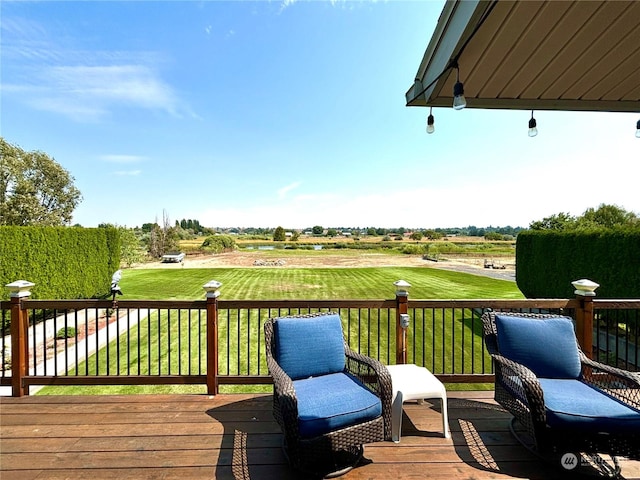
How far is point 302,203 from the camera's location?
130ft

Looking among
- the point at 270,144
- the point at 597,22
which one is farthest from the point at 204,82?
the point at 597,22

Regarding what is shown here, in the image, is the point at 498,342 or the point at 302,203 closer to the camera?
the point at 498,342

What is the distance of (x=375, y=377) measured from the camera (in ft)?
7.22

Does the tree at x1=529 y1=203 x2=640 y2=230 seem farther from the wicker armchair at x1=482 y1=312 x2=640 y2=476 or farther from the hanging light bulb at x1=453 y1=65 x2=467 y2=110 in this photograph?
the hanging light bulb at x1=453 y1=65 x2=467 y2=110

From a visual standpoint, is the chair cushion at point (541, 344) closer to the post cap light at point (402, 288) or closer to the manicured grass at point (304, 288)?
the post cap light at point (402, 288)

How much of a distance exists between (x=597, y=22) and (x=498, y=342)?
2435 millimetres

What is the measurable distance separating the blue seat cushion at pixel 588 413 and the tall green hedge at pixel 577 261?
646 centimetres

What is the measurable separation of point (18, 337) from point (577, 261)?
11360mm

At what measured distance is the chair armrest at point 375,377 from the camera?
2018 millimetres

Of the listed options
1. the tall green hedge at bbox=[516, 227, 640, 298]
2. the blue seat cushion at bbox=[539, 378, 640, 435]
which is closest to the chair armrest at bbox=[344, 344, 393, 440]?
the blue seat cushion at bbox=[539, 378, 640, 435]

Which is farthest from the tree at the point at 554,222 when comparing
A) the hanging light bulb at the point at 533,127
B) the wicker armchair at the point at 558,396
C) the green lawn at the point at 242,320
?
the wicker armchair at the point at 558,396

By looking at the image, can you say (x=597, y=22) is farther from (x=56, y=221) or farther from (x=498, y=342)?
(x=56, y=221)

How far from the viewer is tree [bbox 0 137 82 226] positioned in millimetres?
16562

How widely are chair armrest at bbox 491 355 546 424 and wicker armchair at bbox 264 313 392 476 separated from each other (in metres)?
0.90
